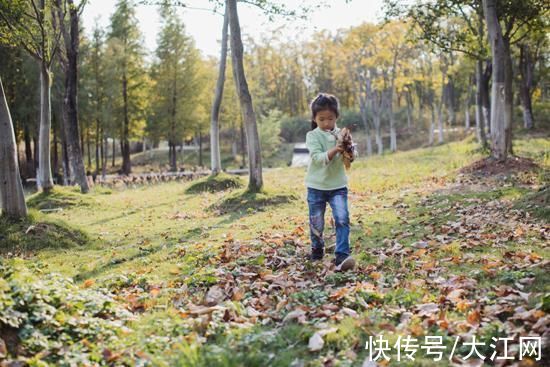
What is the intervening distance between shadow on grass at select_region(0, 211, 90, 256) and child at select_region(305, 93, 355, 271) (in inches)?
186

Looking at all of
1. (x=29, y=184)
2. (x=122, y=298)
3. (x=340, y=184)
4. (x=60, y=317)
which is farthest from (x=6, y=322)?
(x=29, y=184)

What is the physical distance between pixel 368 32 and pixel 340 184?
30810mm

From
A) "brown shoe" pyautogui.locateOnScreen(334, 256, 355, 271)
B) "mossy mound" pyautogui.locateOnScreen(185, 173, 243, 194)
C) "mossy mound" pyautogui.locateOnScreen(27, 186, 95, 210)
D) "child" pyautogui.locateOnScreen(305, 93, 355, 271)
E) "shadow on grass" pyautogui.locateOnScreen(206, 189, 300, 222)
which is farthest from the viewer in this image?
"mossy mound" pyautogui.locateOnScreen(185, 173, 243, 194)

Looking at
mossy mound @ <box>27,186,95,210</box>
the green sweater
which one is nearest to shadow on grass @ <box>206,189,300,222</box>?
mossy mound @ <box>27,186,95,210</box>

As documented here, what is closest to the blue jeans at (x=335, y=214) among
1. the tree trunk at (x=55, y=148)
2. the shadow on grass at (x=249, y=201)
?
the shadow on grass at (x=249, y=201)

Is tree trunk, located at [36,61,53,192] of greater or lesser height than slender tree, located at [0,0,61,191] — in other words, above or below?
below

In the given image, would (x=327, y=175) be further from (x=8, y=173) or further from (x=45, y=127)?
(x=45, y=127)

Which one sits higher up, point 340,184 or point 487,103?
point 487,103

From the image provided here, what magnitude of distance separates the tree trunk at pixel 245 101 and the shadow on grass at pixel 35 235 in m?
5.27

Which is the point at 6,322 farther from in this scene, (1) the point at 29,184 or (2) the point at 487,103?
(1) the point at 29,184

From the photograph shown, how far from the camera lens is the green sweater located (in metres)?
5.77

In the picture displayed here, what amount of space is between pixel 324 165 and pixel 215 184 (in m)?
11.2

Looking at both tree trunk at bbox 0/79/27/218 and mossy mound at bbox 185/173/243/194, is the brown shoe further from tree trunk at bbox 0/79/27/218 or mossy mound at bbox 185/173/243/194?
mossy mound at bbox 185/173/243/194

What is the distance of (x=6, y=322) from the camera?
10.9 feet
